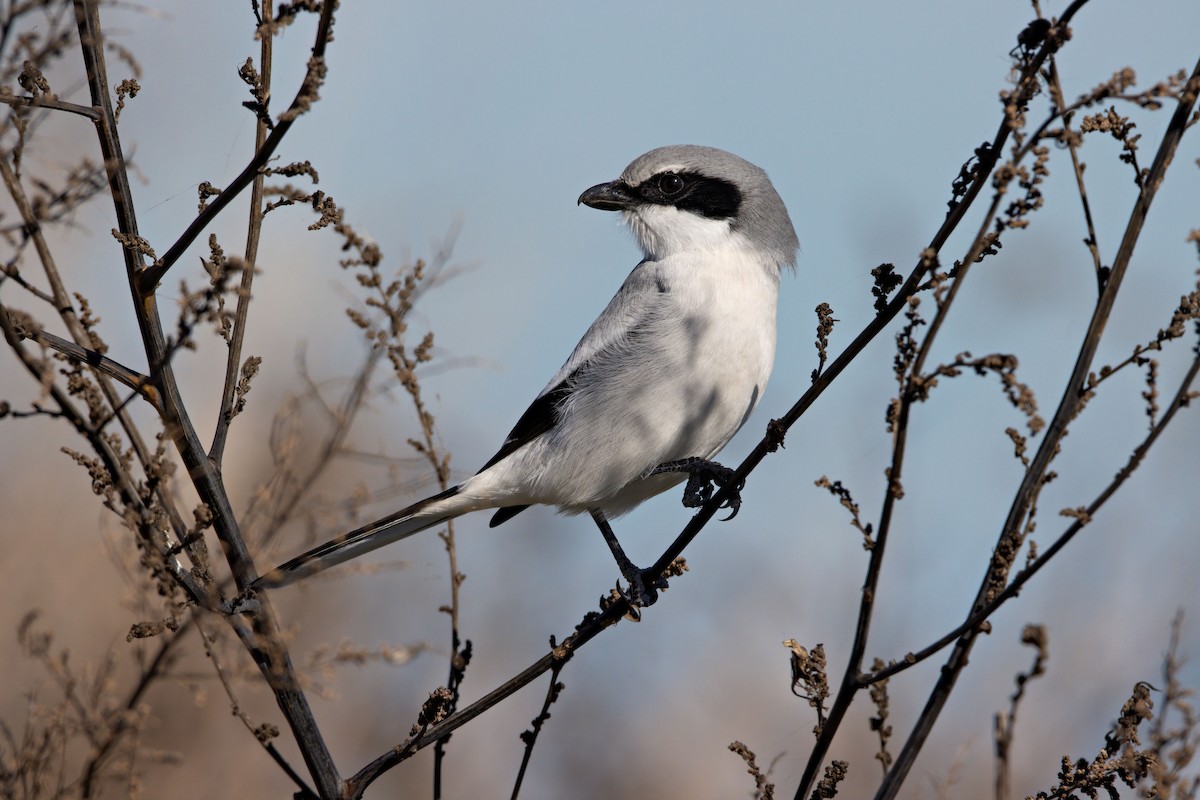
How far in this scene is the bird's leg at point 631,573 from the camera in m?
3.11

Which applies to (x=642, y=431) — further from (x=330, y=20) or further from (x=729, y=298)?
(x=330, y=20)

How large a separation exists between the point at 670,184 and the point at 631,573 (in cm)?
135

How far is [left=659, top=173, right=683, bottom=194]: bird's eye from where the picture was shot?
3906 mm

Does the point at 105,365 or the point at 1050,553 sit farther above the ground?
the point at 105,365

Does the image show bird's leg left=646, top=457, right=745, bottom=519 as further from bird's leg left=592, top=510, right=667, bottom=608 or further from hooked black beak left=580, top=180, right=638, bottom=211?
hooked black beak left=580, top=180, right=638, bottom=211

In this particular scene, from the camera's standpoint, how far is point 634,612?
309cm

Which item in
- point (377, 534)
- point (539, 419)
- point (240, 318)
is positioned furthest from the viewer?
point (539, 419)

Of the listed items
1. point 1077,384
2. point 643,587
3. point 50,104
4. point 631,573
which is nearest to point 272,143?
point 50,104

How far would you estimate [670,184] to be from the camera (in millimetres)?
3914

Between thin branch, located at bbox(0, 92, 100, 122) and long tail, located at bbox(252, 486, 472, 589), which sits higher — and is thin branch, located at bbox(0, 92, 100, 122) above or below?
above

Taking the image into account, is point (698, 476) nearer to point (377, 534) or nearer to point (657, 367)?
point (657, 367)

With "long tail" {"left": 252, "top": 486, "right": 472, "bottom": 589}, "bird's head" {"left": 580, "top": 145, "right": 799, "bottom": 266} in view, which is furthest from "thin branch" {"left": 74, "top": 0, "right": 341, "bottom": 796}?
"bird's head" {"left": 580, "top": 145, "right": 799, "bottom": 266}

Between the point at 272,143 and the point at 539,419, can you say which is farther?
the point at 539,419

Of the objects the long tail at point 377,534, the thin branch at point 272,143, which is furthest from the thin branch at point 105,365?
the long tail at point 377,534
